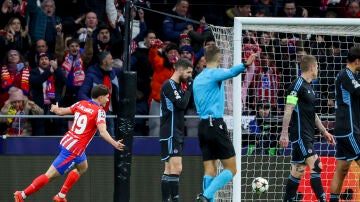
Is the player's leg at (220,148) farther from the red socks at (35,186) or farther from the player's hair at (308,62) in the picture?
the red socks at (35,186)

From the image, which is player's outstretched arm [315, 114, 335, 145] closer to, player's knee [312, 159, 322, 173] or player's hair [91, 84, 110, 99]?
player's knee [312, 159, 322, 173]

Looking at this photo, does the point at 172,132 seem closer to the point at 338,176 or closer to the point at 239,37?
the point at 239,37

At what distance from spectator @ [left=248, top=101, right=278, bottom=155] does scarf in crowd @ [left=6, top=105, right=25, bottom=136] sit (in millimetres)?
3419

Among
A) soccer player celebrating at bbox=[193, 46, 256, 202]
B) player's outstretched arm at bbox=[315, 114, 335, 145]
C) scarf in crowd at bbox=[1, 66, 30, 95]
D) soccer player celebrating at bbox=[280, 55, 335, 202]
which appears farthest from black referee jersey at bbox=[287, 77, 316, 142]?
scarf in crowd at bbox=[1, 66, 30, 95]

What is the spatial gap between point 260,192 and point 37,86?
12.4 feet

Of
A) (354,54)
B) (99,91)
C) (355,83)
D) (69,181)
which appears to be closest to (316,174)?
(355,83)

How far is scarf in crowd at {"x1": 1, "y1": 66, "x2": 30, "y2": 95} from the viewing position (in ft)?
48.6

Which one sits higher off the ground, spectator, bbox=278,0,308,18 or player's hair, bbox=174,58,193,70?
spectator, bbox=278,0,308,18

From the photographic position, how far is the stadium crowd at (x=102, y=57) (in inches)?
587

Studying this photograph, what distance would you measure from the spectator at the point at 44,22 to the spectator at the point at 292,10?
406 cm

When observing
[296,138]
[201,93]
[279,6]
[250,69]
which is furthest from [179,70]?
[279,6]

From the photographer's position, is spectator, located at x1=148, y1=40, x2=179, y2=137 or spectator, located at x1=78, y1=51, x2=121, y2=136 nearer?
spectator, located at x1=78, y1=51, x2=121, y2=136

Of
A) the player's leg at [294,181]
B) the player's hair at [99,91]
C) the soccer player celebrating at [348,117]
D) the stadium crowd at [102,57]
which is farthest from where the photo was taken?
the stadium crowd at [102,57]

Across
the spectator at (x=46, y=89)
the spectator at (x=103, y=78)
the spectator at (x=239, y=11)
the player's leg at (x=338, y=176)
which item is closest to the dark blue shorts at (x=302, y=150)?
the player's leg at (x=338, y=176)
